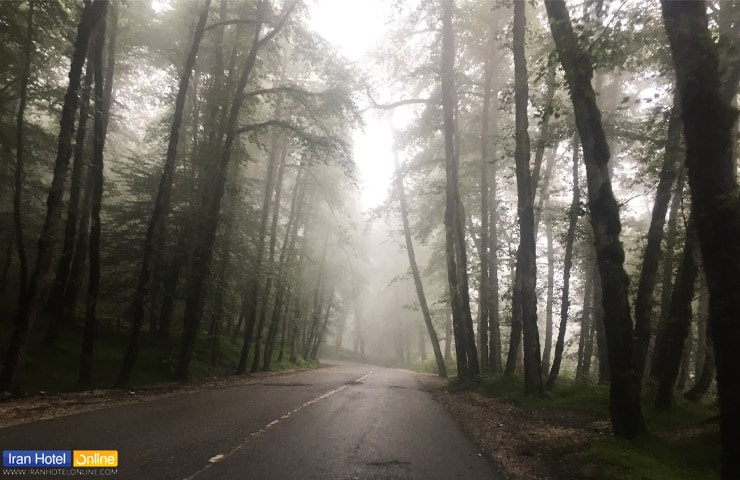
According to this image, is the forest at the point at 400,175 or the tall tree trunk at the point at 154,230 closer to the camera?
the forest at the point at 400,175

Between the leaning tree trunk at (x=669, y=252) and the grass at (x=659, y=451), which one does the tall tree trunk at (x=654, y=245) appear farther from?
the grass at (x=659, y=451)

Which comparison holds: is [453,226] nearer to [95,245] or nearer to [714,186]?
[95,245]

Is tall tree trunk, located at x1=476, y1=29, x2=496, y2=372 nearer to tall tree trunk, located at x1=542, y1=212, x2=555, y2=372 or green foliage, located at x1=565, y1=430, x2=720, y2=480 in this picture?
tall tree trunk, located at x1=542, y1=212, x2=555, y2=372

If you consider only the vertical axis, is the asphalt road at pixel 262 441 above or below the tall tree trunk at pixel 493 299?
below

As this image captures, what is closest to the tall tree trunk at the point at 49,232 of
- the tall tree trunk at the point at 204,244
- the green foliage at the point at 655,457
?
the tall tree trunk at the point at 204,244

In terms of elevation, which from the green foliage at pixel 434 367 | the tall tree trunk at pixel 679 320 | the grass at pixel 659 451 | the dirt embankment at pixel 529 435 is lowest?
the green foliage at pixel 434 367

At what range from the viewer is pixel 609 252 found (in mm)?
7637

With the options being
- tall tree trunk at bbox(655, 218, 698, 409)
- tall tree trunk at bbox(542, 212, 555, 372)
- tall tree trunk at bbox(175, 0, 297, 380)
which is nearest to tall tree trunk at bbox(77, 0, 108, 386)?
tall tree trunk at bbox(175, 0, 297, 380)

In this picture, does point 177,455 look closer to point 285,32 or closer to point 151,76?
point 285,32

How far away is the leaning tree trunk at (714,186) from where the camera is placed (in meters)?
4.51

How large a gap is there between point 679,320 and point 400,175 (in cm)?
1551

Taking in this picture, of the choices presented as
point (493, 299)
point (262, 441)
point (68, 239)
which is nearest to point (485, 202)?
point (493, 299)

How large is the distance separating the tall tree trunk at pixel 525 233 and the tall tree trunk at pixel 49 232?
11.6 meters

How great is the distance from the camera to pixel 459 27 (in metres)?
19.0
